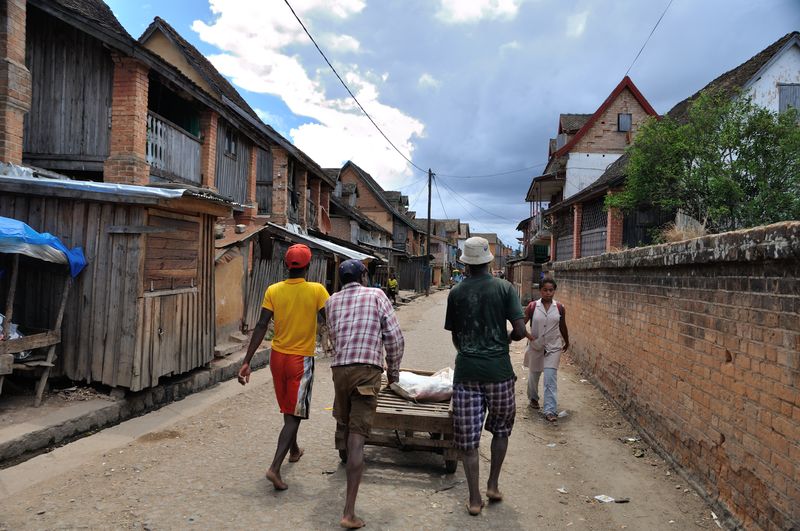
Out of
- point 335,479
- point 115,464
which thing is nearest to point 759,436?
point 335,479

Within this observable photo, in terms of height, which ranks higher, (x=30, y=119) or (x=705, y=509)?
(x=30, y=119)

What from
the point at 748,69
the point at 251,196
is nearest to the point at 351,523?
the point at 251,196

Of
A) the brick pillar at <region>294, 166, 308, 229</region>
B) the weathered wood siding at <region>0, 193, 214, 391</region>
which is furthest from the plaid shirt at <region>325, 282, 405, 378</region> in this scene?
the brick pillar at <region>294, 166, 308, 229</region>

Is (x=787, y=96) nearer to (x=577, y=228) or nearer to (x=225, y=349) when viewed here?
(x=577, y=228)

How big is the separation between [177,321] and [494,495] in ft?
16.2

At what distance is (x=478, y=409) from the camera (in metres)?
3.89

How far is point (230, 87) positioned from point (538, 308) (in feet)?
47.0

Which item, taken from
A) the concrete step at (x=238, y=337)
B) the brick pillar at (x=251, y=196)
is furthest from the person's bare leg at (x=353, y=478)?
the brick pillar at (x=251, y=196)

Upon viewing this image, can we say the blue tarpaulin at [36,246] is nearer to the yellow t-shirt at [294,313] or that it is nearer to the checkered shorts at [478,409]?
the yellow t-shirt at [294,313]

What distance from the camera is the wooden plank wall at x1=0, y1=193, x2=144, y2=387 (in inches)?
245

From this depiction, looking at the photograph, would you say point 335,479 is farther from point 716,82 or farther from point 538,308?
point 716,82

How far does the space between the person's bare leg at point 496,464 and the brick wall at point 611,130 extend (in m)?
24.9

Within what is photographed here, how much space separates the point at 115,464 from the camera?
462cm

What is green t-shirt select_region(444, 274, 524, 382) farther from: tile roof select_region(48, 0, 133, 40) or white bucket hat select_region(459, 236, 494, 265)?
tile roof select_region(48, 0, 133, 40)
